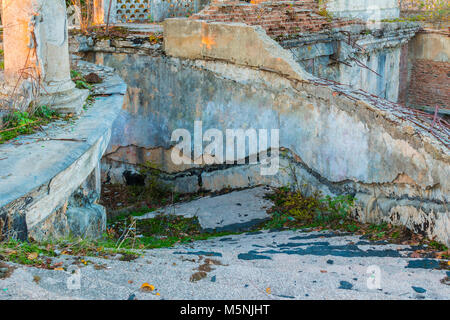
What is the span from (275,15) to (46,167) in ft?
18.0

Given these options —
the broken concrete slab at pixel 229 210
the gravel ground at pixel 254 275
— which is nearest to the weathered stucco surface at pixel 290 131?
the broken concrete slab at pixel 229 210

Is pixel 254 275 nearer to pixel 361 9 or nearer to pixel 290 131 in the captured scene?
pixel 290 131

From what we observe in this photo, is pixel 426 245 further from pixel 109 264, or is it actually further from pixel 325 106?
pixel 109 264

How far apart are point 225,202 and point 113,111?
1977mm

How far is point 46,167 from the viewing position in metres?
4.22

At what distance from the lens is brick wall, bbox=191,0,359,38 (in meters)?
8.16

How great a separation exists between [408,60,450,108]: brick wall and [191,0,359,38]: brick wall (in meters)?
4.31

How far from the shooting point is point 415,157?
16.5ft

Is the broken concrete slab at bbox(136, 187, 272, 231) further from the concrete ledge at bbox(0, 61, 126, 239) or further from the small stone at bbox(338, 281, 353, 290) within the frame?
the small stone at bbox(338, 281, 353, 290)

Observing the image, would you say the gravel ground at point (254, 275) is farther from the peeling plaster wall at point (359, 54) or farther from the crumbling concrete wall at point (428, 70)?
the crumbling concrete wall at point (428, 70)

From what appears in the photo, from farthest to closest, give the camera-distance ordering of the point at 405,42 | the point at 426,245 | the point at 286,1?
the point at 405,42 < the point at 286,1 < the point at 426,245

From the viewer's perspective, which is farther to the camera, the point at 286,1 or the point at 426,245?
the point at 286,1

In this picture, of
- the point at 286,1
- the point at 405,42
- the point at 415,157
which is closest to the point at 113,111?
the point at 415,157
